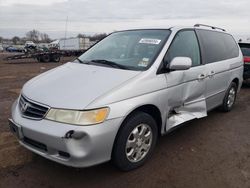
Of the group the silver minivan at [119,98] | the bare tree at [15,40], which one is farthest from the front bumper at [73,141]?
the bare tree at [15,40]

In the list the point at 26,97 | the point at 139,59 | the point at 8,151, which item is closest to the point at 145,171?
the point at 139,59

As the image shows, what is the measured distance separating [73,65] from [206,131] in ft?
8.22

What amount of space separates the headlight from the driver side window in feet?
4.36

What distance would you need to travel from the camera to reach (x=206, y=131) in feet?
14.9

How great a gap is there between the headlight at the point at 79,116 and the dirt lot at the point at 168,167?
0.80m

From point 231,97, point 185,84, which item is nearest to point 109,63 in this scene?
point 185,84

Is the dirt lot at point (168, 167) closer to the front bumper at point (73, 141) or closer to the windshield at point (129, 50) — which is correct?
the front bumper at point (73, 141)

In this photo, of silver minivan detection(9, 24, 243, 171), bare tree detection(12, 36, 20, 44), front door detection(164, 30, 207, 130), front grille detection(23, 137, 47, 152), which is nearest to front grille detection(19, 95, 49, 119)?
silver minivan detection(9, 24, 243, 171)

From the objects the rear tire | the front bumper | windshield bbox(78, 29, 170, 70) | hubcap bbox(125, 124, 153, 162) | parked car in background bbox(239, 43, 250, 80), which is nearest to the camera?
the front bumper

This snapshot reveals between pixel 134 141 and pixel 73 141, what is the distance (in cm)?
81

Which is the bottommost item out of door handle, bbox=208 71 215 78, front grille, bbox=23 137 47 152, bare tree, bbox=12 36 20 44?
bare tree, bbox=12 36 20 44

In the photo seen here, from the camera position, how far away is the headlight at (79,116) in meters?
2.60

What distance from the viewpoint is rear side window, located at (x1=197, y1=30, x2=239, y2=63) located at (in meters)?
4.45

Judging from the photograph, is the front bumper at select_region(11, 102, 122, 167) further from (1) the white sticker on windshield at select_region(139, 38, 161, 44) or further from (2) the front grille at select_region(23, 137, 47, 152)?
(1) the white sticker on windshield at select_region(139, 38, 161, 44)
